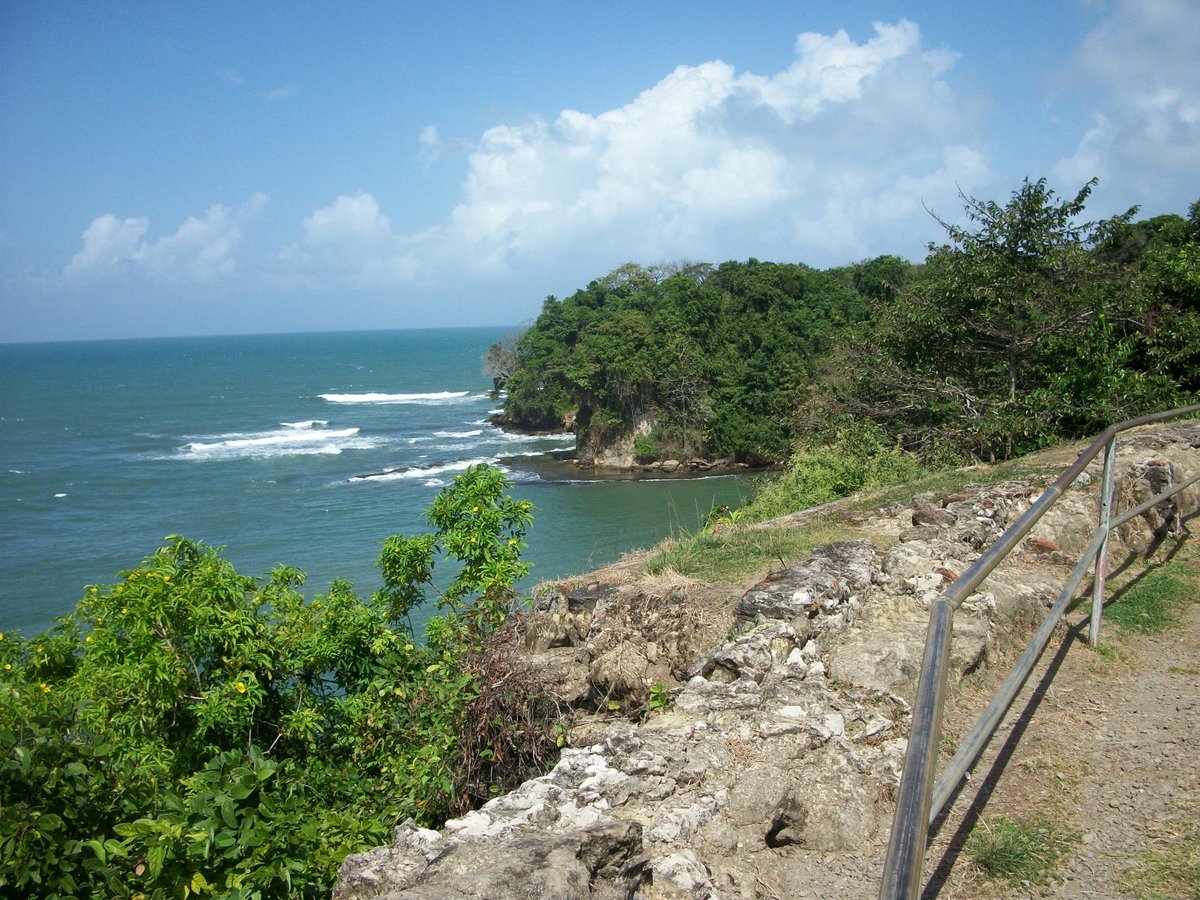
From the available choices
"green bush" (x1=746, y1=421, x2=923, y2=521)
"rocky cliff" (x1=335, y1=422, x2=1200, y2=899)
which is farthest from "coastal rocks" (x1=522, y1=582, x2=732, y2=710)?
"green bush" (x1=746, y1=421, x2=923, y2=521)

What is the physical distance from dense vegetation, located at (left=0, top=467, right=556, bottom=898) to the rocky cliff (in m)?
0.58

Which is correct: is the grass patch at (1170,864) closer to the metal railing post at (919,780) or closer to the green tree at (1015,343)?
the metal railing post at (919,780)

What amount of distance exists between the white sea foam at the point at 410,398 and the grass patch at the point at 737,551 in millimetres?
71219

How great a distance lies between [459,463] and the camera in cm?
4662

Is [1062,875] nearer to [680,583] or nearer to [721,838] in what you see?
[721,838]

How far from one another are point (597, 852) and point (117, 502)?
42002mm

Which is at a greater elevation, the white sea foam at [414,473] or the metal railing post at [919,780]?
the metal railing post at [919,780]

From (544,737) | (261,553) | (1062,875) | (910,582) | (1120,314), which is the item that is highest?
(1120,314)

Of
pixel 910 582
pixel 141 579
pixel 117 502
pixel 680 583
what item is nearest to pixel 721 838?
pixel 910 582

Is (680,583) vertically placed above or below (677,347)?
below

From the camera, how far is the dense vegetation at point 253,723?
3549 millimetres

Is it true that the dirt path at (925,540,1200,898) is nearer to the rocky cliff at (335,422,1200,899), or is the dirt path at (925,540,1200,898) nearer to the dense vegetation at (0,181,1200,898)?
the rocky cliff at (335,422,1200,899)

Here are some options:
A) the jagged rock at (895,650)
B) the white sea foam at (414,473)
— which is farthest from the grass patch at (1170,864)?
the white sea foam at (414,473)

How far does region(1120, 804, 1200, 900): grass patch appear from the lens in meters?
2.64
